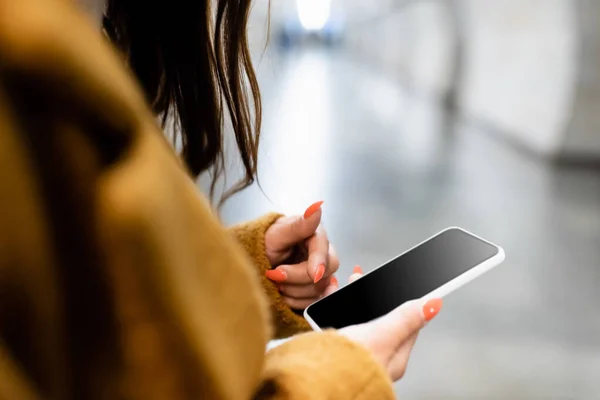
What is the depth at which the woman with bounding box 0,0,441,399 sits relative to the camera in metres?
0.15

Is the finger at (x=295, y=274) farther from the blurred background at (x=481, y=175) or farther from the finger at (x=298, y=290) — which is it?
the blurred background at (x=481, y=175)

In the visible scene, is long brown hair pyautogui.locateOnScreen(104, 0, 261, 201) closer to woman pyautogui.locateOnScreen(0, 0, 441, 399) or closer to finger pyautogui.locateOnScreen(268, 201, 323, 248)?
finger pyautogui.locateOnScreen(268, 201, 323, 248)

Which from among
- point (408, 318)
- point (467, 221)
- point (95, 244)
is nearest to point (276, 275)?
point (408, 318)

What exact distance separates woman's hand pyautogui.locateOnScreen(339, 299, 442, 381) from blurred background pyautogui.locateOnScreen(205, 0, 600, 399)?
11.5 inches

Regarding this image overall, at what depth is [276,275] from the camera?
0.45 metres

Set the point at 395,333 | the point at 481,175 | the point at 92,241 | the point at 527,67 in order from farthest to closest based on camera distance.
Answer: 1. the point at 527,67
2. the point at 481,175
3. the point at 395,333
4. the point at 92,241

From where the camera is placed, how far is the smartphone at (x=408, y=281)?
41 centimetres

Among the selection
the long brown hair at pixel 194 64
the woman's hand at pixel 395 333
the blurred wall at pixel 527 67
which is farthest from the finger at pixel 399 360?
the blurred wall at pixel 527 67

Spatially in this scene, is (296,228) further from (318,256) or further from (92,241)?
(92,241)

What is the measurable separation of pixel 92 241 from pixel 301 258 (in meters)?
0.33

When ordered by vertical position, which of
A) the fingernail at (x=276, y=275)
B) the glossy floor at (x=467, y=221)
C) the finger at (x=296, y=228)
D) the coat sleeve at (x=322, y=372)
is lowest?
the glossy floor at (x=467, y=221)

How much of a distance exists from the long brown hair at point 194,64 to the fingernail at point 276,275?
114 millimetres

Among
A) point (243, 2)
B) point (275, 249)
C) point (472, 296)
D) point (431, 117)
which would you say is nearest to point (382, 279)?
point (275, 249)

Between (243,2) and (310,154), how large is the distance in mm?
1579
